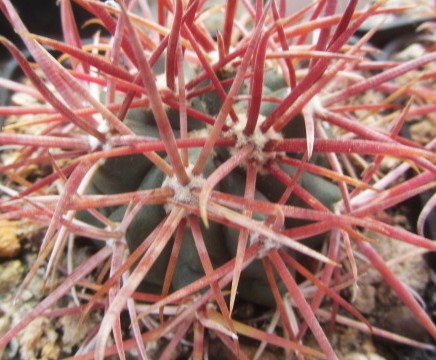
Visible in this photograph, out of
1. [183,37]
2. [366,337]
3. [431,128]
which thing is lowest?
[366,337]

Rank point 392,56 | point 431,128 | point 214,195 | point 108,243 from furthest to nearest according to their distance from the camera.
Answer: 1. point 392,56
2. point 431,128
3. point 108,243
4. point 214,195

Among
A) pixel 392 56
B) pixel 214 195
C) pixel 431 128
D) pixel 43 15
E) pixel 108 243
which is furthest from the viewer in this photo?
pixel 43 15

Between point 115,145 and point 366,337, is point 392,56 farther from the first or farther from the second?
point 115,145

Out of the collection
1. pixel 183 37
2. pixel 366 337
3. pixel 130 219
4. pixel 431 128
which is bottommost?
pixel 366 337

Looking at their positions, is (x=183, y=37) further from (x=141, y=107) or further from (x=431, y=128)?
(x=431, y=128)

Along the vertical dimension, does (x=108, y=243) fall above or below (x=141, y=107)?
below

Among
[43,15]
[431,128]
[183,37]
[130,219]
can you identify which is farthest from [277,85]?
[43,15]

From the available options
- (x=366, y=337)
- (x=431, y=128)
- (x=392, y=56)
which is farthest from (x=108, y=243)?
(x=392, y=56)

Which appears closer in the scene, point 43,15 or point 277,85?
point 277,85

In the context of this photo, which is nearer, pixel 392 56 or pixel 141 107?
pixel 141 107
